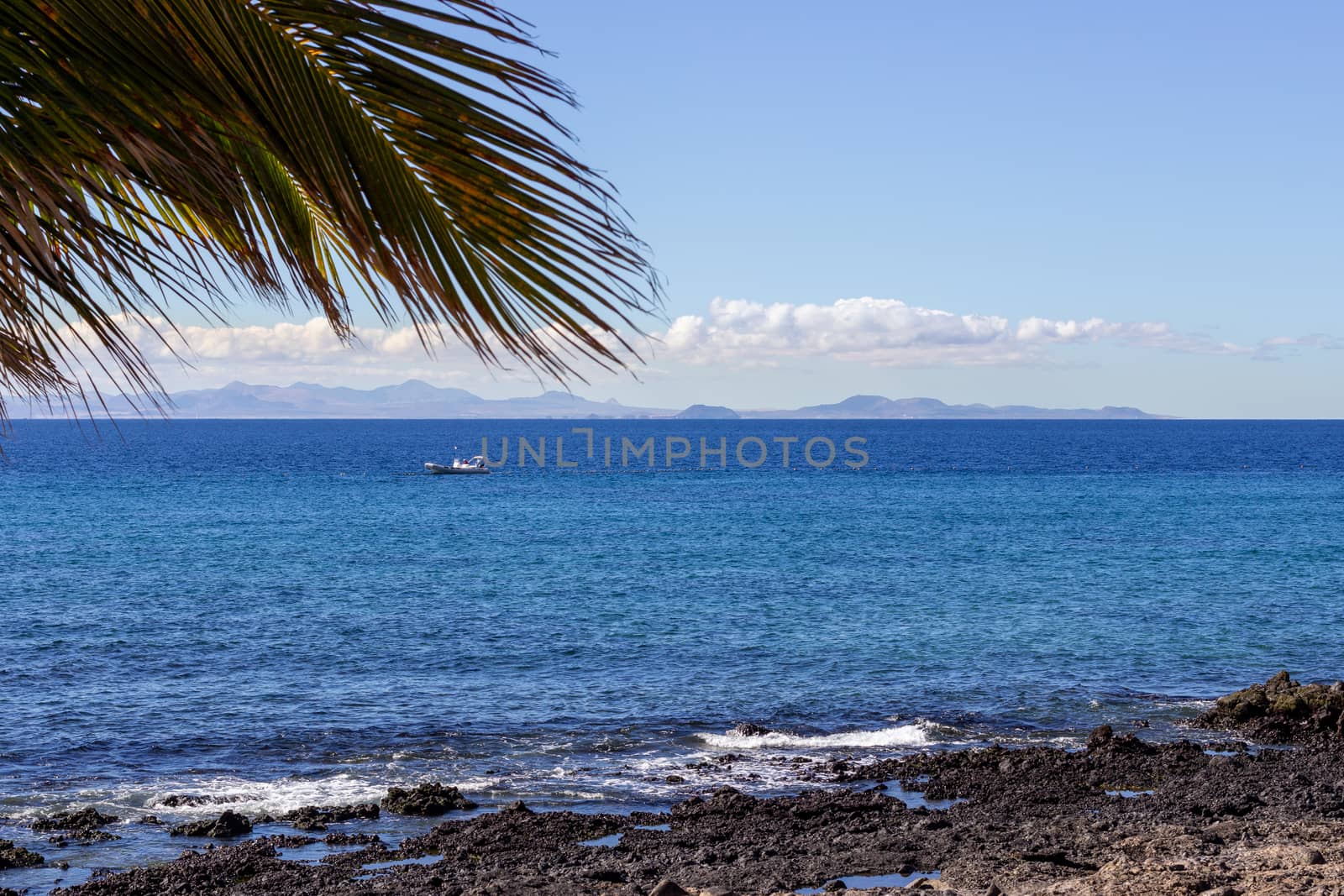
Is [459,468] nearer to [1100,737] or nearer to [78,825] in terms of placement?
[1100,737]

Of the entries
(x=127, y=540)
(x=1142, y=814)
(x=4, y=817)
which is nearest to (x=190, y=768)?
(x=4, y=817)

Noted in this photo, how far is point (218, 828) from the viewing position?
16438 millimetres

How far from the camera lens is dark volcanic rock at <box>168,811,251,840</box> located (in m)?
16.4

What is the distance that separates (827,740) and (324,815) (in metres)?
9.36

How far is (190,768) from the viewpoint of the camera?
20469mm

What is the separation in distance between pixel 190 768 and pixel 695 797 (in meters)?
9.15

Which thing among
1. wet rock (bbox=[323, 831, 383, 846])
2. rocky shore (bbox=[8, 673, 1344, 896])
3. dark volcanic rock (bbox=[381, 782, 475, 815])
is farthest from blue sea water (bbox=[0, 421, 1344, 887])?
wet rock (bbox=[323, 831, 383, 846])

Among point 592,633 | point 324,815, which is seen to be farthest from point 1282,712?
point 592,633

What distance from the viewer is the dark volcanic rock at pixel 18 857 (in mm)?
15086

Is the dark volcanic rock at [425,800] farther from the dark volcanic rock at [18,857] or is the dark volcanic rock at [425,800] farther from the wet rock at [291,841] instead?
the dark volcanic rock at [18,857]

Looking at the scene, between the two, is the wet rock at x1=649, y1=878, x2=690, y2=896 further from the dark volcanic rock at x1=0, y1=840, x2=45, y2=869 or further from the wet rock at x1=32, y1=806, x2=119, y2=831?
the wet rock at x1=32, y1=806, x2=119, y2=831

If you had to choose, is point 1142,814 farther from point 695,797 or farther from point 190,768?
point 190,768

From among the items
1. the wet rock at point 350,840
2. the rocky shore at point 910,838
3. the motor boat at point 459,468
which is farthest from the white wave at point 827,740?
the motor boat at point 459,468

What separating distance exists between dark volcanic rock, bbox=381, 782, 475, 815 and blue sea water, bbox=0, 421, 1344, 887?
0.78 meters
